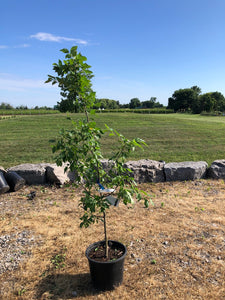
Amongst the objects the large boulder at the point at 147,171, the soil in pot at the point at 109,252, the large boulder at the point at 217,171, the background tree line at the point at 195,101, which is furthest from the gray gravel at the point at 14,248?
the background tree line at the point at 195,101

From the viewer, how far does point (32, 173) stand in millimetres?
6102

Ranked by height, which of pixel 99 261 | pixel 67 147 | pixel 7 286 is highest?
pixel 67 147

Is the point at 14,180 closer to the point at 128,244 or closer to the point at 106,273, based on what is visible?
the point at 128,244

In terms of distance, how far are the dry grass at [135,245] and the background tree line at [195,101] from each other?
6474 centimetres

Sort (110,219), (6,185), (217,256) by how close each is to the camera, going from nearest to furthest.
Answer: (217,256) < (110,219) < (6,185)

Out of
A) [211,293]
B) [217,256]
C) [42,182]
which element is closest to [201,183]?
[217,256]

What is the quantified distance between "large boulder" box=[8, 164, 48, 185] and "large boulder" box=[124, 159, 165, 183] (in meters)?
2.31

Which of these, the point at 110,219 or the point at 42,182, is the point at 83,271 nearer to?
the point at 110,219

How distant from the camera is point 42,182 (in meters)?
6.21

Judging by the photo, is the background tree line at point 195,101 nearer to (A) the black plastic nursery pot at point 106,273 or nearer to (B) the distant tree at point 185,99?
(B) the distant tree at point 185,99

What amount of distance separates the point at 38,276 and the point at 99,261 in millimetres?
917

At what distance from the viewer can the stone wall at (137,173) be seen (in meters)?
5.88

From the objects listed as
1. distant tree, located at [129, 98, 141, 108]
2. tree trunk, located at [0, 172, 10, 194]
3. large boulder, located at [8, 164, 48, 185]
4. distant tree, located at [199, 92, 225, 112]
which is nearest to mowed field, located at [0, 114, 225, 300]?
tree trunk, located at [0, 172, 10, 194]

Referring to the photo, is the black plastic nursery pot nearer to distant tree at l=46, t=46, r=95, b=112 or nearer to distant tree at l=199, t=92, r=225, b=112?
distant tree at l=46, t=46, r=95, b=112
